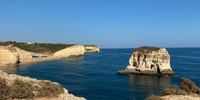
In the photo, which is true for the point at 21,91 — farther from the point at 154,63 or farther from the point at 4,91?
the point at 154,63

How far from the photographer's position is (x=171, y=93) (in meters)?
13.8

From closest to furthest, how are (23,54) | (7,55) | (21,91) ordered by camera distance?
(21,91)
(7,55)
(23,54)

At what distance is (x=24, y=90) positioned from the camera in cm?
1006

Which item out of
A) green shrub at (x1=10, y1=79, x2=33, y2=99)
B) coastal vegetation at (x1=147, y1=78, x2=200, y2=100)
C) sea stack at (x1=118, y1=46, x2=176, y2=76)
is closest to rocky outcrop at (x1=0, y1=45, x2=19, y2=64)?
sea stack at (x1=118, y1=46, x2=176, y2=76)

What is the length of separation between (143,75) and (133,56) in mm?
6387

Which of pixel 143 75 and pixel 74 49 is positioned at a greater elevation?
pixel 74 49

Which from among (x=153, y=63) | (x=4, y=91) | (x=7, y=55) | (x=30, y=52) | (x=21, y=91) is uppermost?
(x=30, y=52)

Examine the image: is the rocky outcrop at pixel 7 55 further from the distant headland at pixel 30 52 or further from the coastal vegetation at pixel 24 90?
the coastal vegetation at pixel 24 90

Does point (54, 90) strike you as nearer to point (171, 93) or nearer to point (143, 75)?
point (171, 93)

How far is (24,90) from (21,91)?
0.70 feet

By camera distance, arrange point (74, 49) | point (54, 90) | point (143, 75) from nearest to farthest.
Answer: point (54, 90), point (143, 75), point (74, 49)

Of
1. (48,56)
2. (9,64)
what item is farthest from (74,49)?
(9,64)

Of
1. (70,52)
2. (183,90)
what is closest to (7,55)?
(70,52)

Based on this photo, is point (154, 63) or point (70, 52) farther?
point (70, 52)
